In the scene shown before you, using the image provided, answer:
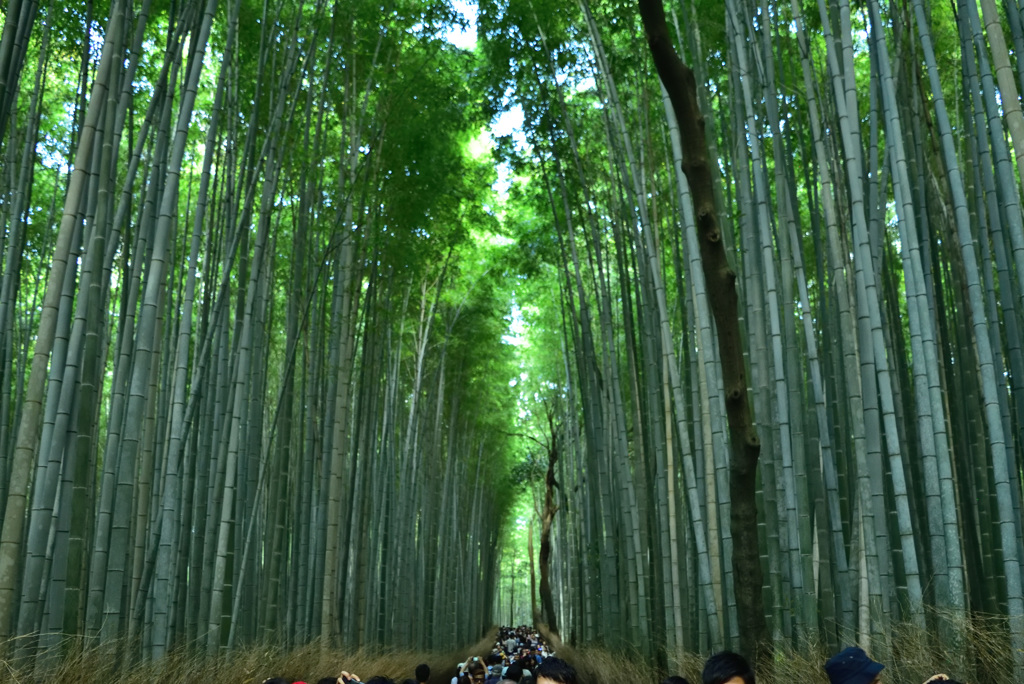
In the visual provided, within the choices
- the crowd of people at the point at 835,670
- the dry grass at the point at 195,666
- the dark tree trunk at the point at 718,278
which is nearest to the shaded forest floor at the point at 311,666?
the dry grass at the point at 195,666

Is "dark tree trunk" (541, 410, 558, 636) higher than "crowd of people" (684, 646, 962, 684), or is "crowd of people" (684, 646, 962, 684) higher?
"dark tree trunk" (541, 410, 558, 636)

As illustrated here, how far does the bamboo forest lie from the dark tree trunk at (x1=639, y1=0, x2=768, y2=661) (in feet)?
0.05

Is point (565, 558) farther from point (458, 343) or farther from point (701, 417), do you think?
point (701, 417)

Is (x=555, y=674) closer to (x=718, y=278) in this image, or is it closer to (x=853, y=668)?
(x=853, y=668)

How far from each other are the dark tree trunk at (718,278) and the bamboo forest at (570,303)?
0.02 metres

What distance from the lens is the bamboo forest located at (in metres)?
3.64

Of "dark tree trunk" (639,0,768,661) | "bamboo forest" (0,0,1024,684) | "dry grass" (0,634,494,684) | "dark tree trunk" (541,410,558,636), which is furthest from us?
"dark tree trunk" (541,410,558,636)

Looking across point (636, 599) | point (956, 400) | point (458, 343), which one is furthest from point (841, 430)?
point (458, 343)

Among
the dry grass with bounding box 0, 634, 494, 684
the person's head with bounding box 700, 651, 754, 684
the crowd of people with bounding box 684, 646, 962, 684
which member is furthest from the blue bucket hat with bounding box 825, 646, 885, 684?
the dry grass with bounding box 0, 634, 494, 684

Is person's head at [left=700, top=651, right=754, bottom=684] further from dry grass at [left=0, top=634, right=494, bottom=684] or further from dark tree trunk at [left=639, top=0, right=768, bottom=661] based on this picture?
dry grass at [left=0, top=634, right=494, bottom=684]

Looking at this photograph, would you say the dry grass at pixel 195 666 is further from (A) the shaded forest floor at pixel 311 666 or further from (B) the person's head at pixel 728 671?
(B) the person's head at pixel 728 671

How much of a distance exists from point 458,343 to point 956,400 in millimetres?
8555

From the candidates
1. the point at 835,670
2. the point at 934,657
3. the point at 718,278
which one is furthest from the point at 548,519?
the point at 835,670

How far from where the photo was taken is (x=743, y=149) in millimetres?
5109
